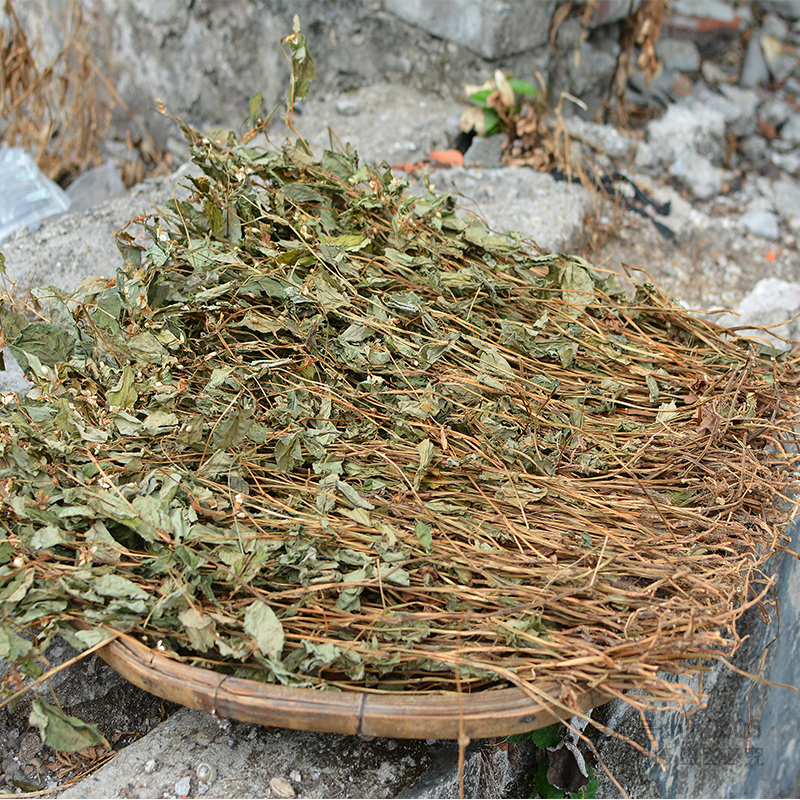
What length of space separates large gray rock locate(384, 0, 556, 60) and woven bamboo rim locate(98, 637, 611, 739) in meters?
2.88

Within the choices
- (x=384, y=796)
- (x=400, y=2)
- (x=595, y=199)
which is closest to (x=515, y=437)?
(x=384, y=796)

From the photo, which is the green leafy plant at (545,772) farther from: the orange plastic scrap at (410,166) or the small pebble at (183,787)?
the orange plastic scrap at (410,166)

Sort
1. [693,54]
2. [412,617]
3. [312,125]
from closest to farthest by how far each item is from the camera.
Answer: [412,617], [312,125], [693,54]

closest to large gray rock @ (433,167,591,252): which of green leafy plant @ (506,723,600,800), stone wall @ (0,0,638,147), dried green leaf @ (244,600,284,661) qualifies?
stone wall @ (0,0,638,147)

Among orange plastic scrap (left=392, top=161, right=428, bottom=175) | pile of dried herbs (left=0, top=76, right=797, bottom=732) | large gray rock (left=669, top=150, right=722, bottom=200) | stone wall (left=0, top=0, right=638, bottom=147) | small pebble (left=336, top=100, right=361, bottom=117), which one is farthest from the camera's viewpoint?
large gray rock (left=669, top=150, right=722, bottom=200)

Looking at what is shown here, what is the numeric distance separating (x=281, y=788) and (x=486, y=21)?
10.0 ft

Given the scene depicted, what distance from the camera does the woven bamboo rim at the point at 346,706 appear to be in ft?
3.81

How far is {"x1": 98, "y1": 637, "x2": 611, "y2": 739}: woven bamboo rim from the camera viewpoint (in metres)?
1.16

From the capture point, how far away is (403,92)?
3.45 meters

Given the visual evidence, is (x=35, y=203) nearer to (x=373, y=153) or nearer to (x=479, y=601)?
(x=373, y=153)

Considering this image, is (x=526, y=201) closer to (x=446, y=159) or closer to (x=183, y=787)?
(x=446, y=159)

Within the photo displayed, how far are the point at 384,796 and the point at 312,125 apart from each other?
2829 millimetres

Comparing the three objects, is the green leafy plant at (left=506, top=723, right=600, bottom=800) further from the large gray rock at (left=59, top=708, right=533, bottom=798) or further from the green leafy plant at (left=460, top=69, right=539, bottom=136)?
the green leafy plant at (left=460, top=69, right=539, bottom=136)

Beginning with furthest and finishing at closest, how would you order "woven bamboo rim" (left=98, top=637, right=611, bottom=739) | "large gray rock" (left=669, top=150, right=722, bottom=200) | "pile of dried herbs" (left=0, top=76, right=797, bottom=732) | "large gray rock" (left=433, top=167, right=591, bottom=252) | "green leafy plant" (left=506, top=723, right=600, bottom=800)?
"large gray rock" (left=669, top=150, right=722, bottom=200) → "large gray rock" (left=433, top=167, right=591, bottom=252) → "green leafy plant" (left=506, top=723, right=600, bottom=800) → "pile of dried herbs" (left=0, top=76, right=797, bottom=732) → "woven bamboo rim" (left=98, top=637, right=611, bottom=739)
